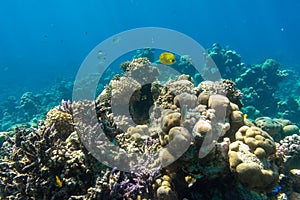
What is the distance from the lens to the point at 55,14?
440ft

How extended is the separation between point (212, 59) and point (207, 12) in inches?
4891

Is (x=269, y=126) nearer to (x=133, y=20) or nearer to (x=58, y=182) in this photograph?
(x=58, y=182)

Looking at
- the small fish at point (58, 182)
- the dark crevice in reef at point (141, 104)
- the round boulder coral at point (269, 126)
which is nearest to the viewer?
the small fish at point (58, 182)

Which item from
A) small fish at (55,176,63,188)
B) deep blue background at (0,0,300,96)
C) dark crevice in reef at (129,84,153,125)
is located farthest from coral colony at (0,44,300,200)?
deep blue background at (0,0,300,96)

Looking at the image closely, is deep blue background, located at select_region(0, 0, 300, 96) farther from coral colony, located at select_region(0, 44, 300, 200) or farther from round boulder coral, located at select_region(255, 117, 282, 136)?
coral colony, located at select_region(0, 44, 300, 200)

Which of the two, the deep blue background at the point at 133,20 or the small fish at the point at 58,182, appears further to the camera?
the deep blue background at the point at 133,20

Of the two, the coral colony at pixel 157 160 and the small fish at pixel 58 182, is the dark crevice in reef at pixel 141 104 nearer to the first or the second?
the coral colony at pixel 157 160

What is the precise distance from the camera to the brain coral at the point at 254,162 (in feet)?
11.4

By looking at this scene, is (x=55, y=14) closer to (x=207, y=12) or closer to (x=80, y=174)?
(x=207, y=12)

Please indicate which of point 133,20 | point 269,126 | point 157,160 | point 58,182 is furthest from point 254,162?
point 133,20

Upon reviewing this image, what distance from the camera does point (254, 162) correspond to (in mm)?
3562

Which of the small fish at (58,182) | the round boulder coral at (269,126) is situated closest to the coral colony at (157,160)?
the small fish at (58,182)

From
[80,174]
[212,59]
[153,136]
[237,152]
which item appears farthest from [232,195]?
[212,59]

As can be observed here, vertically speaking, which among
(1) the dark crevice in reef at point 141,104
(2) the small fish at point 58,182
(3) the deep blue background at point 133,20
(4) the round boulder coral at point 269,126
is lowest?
(2) the small fish at point 58,182
